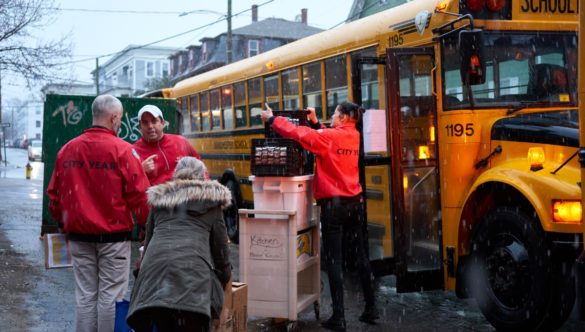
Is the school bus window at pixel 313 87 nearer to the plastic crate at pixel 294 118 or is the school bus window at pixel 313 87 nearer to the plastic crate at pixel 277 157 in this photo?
the plastic crate at pixel 294 118

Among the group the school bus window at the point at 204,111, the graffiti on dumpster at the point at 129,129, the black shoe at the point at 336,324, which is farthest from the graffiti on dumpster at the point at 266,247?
the school bus window at the point at 204,111

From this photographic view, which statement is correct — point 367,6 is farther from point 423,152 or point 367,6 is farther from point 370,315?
point 370,315

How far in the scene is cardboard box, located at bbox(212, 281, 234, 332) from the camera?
14.3 ft

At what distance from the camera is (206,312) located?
3.57 m

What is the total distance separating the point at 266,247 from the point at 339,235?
61 cm

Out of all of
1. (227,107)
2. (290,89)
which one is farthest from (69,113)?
(290,89)

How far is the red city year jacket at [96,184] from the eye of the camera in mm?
4430

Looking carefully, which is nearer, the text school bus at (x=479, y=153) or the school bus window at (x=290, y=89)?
the text school bus at (x=479, y=153)

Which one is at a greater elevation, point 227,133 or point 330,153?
point 227,133

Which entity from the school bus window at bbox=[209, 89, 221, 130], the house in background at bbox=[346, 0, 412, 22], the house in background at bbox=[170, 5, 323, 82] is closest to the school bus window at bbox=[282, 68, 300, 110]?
the school bus window at bbox=[209, 89, 221, 130]

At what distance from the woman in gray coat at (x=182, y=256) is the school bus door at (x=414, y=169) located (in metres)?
2.64

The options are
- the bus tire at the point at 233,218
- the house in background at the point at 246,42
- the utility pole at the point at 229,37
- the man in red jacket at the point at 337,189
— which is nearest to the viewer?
the man in red jacket at the point at 337,189

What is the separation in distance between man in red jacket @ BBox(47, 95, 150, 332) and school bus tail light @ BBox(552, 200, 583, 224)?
2779mm

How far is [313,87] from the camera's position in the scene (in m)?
8.81
